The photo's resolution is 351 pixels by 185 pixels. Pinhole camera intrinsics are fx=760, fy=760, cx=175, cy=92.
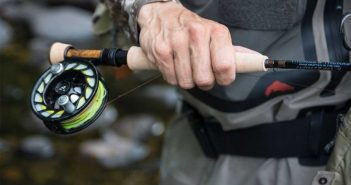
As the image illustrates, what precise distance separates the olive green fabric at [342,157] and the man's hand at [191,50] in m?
0.33

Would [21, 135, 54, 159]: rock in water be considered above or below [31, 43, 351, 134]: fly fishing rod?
below

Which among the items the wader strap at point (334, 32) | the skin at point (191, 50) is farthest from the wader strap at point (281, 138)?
the skin at point (191, 50)

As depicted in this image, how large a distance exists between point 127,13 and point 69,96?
410mm

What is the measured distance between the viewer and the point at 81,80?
1575mm

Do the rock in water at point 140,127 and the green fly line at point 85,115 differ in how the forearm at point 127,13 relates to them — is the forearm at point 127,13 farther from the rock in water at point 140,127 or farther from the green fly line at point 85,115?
the rock in water at point 140,127

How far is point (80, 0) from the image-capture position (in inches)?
233

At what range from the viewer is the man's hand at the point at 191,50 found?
1438mm

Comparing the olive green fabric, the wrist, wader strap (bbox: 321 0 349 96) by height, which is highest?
the wrist

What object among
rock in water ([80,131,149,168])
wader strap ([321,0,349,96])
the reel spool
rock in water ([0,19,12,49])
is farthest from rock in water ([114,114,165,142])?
the reel spool

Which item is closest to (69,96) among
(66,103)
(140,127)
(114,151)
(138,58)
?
(66,103)

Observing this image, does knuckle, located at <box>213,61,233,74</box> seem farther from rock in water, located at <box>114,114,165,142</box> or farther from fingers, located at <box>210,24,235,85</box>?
rock in water, located at <box>114,114,165,142</box>

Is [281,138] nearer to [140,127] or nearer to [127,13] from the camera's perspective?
[127,13]

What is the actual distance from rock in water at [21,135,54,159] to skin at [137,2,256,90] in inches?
103

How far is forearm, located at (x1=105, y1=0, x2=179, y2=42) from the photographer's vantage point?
1.77 meters
